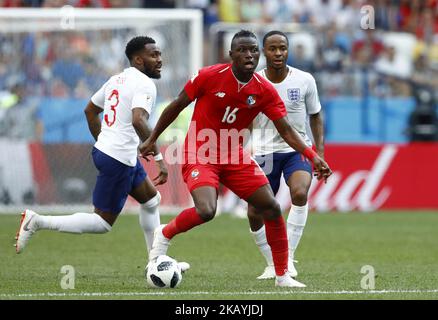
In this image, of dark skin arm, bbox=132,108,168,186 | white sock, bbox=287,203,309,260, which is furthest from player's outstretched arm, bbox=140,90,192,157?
white sock, bbox=287,203,309,260

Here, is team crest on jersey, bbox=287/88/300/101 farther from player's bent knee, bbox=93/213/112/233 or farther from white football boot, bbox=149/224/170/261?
player's bent knee, bbox=93/213/112/233

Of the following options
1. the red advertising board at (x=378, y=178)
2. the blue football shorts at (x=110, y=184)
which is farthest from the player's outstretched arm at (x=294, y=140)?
the red advertising board at (x=378, y=178)

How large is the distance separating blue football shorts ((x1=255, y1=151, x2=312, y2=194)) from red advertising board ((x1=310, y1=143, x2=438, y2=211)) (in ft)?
32.5

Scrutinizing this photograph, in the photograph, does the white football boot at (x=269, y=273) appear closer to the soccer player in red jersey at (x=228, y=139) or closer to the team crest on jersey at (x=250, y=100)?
the soccer player in red jersey at (x=228, y=139)

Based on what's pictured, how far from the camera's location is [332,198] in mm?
21609

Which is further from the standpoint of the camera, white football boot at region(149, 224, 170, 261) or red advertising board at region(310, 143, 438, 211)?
red advertising board at region(310, 143, 438, 211)

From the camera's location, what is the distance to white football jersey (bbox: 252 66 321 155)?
37.1 feet

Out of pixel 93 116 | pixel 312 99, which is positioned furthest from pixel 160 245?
pixel 312 99

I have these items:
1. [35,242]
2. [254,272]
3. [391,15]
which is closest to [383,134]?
[391,15]

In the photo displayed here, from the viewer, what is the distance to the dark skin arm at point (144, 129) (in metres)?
10.1

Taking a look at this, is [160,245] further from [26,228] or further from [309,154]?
[309,154]

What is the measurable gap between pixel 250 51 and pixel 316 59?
542 inches

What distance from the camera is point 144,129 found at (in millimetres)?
10125
